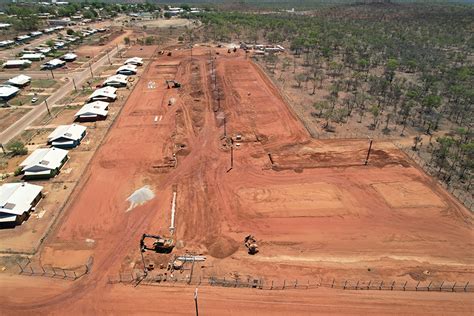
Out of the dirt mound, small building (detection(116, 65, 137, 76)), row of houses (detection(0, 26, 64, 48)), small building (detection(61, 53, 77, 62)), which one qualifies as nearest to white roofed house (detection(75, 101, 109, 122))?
small building (detection(116, 65, 137, 76))

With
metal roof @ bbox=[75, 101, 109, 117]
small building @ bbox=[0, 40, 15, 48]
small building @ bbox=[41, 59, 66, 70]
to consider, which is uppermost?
small building @ bbox=[0, 40, 15, 48]

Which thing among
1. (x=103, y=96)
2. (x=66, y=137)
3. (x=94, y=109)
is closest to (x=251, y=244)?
(x=66, y=137)

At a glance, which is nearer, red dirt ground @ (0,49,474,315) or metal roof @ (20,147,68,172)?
red dirt ground @ (0,49,474,315)

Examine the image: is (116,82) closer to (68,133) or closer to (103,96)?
(103,96)

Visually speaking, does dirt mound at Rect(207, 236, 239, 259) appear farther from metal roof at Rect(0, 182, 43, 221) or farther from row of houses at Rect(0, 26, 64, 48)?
row of houses at Rect(0, 26, 64, 48)

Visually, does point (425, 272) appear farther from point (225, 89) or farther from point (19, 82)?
point (19, 82)
